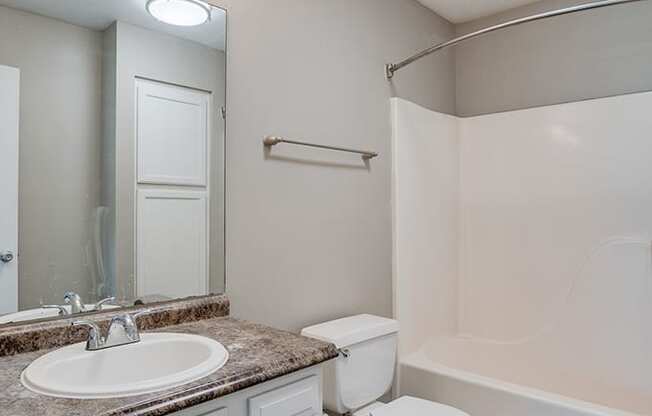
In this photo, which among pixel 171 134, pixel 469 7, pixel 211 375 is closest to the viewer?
pixel 211 375

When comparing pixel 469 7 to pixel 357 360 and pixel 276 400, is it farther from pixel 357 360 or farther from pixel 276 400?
pixel 276 400

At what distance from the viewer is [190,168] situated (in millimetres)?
1609

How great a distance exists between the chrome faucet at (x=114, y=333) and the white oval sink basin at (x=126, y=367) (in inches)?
0.7

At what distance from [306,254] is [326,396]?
59 cm

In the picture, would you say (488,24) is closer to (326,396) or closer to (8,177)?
(326,396)

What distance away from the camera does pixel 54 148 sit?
1.31 meters

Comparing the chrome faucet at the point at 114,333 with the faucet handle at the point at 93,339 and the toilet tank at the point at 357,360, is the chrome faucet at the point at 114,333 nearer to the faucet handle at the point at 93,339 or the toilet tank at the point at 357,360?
the faucet handle at the point at 93,339

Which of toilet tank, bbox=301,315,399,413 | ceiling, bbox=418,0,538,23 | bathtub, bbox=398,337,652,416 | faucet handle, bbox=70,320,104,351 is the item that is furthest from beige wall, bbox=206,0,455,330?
faucet handle, bbox=70,320,104,351

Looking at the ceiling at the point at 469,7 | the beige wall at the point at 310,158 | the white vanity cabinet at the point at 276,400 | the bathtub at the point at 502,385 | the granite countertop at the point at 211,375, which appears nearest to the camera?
the granite countertop at the point at 211,375

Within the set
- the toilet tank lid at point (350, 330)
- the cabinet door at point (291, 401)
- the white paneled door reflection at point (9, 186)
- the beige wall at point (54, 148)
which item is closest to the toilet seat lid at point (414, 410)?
the toilet tank lid at point (350, 330)

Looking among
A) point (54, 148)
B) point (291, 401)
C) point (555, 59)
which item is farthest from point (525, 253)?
Result: point (54, 148)

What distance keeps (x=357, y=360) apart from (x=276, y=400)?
830 millimetres

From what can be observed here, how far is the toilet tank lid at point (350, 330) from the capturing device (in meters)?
1.88

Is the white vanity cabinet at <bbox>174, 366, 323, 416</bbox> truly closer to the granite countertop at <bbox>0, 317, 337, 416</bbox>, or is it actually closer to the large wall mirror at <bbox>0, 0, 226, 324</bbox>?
the granite countertop at <bbox>0, 317, 337, 416</bbox>
